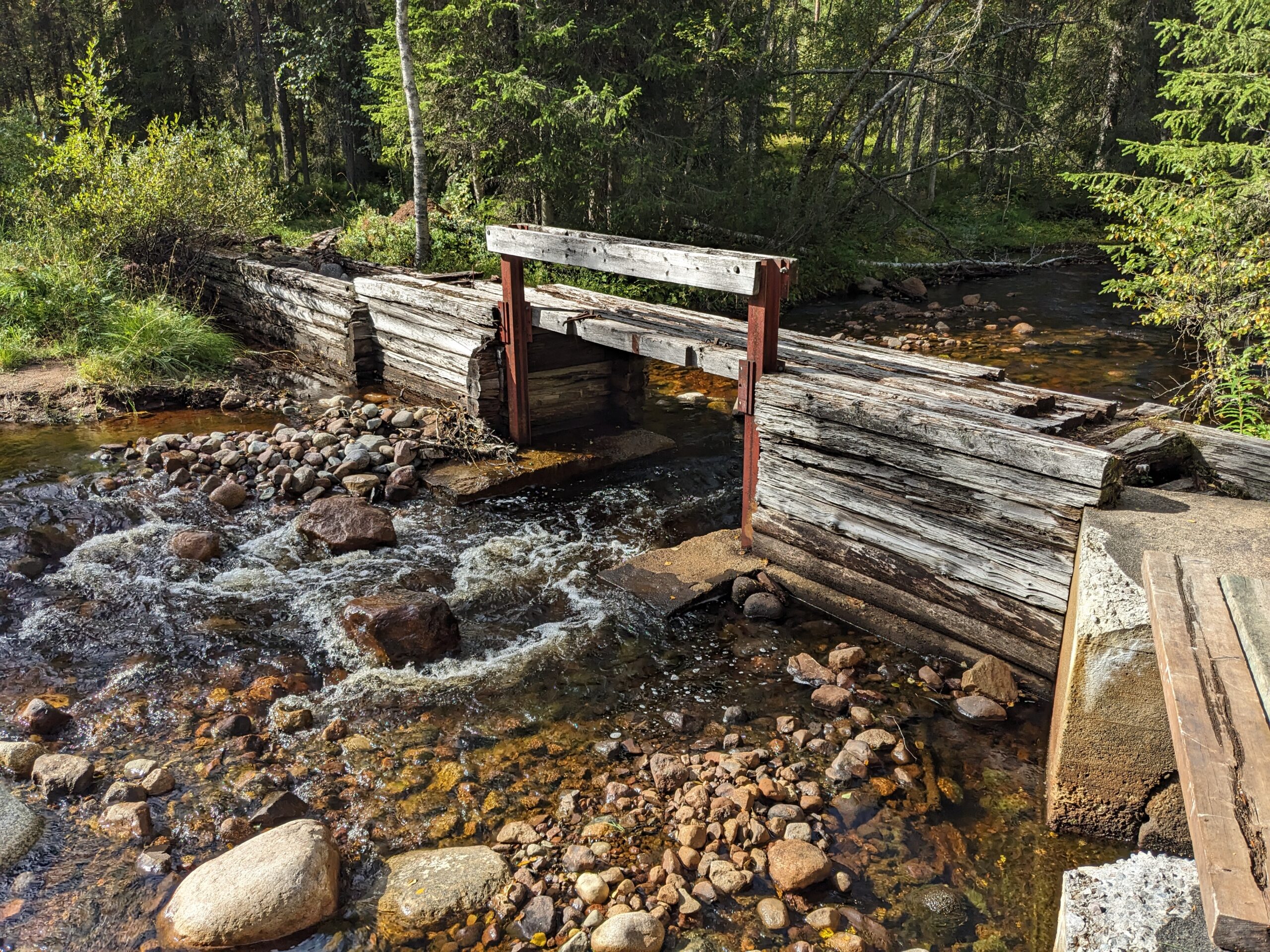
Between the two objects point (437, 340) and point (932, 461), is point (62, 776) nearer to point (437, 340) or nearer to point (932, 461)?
point (932, 461)

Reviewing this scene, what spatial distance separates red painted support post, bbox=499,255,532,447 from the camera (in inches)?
296

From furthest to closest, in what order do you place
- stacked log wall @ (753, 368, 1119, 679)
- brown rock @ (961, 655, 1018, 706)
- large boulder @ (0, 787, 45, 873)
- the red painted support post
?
the red painted support post < brown rock @ (961, 655, 1018, 706) < stacked log wall @ (753, 368, 1119, 679) < large boulder @ (0, 787, 45, 873)

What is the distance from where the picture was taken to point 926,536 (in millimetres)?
4797

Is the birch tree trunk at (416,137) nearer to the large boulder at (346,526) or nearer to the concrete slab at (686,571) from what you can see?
the large boulder at (346,526)

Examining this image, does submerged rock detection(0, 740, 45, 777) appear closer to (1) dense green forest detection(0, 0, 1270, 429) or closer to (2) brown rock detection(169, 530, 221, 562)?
(2) brown rock detection(169, 530, 221, 562)

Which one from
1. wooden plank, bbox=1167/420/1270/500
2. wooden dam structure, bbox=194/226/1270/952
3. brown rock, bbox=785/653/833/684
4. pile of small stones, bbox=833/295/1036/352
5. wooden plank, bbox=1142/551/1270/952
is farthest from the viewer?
pile of small stones, bbox=833/295/1036/352

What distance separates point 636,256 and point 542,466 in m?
2.33

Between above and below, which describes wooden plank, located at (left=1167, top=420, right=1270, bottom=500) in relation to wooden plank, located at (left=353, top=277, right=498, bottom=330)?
below

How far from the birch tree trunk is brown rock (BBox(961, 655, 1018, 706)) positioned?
1120cm

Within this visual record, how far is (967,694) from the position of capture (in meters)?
4.52

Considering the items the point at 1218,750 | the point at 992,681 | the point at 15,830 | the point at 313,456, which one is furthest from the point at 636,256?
the point at 1218,750

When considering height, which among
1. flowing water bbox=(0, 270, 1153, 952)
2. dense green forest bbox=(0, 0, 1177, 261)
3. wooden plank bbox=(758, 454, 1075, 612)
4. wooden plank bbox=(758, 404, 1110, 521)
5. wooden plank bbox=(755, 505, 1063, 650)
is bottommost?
flowing water bbox=(0, 270, 1153, 952)

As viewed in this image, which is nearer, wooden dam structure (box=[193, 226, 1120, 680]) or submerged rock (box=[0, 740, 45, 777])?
submerged rock (box=[0, 740, 45, 777])

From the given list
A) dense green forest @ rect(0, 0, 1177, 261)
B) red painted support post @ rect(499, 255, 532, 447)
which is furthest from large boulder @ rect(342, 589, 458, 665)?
dense green forest @ rect(0, 0, 1177, 261)
